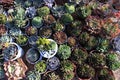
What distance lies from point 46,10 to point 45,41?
48cm

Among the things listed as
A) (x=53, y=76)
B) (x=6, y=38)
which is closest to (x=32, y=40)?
(x=6, y=38)

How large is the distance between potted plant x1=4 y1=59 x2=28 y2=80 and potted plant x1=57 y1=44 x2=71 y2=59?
50 cm

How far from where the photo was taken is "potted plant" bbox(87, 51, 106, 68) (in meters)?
3.25

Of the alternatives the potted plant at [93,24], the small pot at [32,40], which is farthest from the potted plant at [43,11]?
the potted plant at [93,24]

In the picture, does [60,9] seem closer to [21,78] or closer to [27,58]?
[27,58]

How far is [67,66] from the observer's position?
10.8ft

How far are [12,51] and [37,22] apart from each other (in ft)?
1.60

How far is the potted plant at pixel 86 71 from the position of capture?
3234 millimetres

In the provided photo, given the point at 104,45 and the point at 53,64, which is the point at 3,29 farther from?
the point at 104,45

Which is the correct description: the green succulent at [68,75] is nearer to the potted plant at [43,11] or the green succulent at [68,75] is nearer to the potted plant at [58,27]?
the potted plant at [58,27]

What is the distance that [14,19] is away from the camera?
3.56m

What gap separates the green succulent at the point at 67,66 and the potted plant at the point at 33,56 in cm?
33

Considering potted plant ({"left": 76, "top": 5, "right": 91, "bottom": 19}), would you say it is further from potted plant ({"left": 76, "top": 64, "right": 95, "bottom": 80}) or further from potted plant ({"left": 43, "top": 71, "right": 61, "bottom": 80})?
potted plant ({"left": 43, "top": 71, "right": 61, "bottom": 80})

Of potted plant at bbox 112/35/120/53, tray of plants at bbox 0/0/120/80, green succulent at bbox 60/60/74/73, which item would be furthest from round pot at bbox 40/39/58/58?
potted plant at bbox 112/35/120/53
